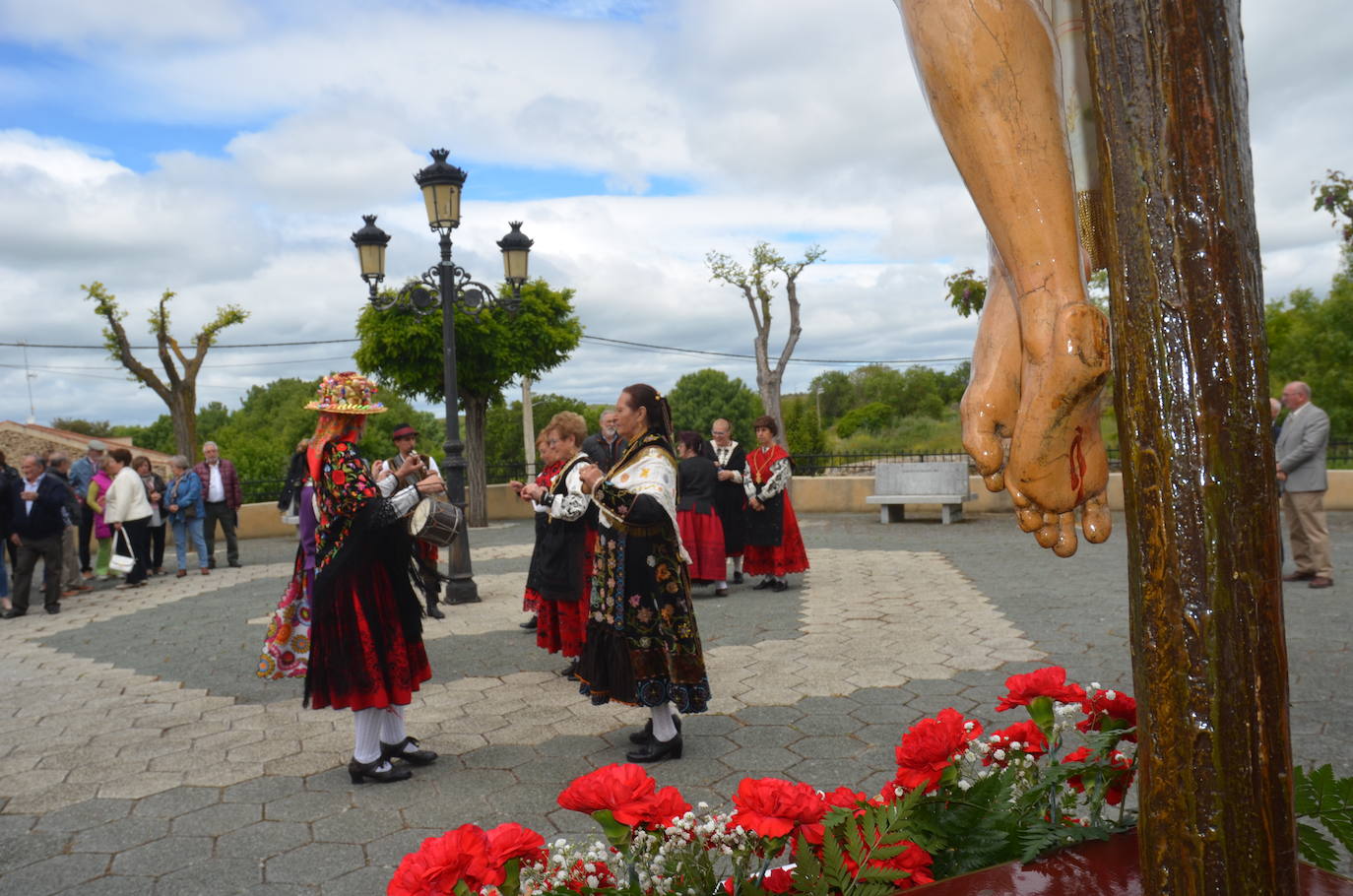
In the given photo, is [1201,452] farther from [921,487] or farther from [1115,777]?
[921,487]

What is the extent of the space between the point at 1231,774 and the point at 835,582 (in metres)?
9.04

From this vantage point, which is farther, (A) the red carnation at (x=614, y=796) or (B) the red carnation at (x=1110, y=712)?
(B) the red carnation at (x=1110, y=712)

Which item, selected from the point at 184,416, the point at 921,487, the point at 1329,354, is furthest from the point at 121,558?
the point at 1329,354

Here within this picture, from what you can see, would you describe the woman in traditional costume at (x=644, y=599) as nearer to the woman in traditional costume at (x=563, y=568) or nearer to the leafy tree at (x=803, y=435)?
the woman in traditional costume at (x=563, y=568)

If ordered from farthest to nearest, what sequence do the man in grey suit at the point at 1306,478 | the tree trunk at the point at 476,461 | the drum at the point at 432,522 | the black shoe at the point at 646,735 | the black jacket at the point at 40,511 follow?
1. the tree trunk at the point at 476,461
2. the black jacket at the point at 40,511
3. the man in grey suit at the point at 1306,478
4. the black shoe at the point at 646,735
5. the drum at the point at 432,522

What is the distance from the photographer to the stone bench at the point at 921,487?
15258 mm

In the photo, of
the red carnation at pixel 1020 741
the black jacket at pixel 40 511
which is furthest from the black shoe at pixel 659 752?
the black jacket at pixel 40 511

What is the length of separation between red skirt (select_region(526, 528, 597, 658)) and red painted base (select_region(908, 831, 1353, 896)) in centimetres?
488

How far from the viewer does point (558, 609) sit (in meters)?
6.18

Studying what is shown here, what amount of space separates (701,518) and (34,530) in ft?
22.1

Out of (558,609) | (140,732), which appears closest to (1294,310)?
(558,609)

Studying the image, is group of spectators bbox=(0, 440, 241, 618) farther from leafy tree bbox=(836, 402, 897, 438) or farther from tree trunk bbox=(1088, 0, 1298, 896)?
leafy tree bbox=(836, 402, 897, 438)

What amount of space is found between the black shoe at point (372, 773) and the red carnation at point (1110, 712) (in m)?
3.47

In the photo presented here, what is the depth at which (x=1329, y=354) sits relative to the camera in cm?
2797
